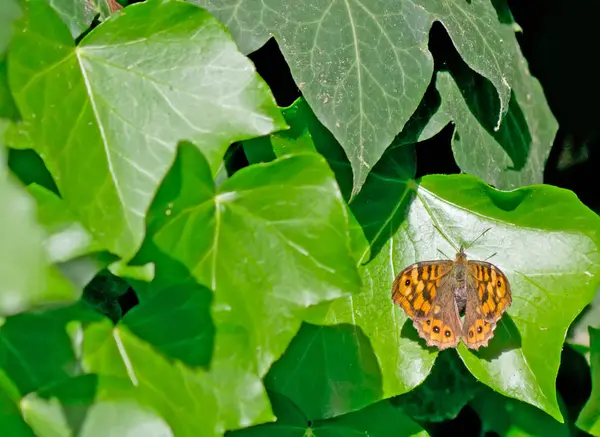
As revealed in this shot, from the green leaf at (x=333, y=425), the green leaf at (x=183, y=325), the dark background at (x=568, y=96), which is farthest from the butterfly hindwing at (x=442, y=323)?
the dark background at (x=568, y=96)

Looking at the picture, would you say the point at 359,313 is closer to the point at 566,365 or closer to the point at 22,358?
the point at 22,358

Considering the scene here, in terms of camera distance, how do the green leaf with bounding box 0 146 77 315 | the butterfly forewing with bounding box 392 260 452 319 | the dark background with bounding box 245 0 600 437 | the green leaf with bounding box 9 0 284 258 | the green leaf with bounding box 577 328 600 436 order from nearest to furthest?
the green leaf with bounding box 0 146 77 315, the green leaf with bounding box 9 0 284 258, the butterfly forewing with bounding box 392 260 452 319, the green leaf with bounding box 577 328 600 436, the dark background with bounding box 245 0 600 437

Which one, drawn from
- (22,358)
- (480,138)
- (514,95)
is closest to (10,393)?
(22,358)

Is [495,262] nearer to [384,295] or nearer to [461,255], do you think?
[461,255]

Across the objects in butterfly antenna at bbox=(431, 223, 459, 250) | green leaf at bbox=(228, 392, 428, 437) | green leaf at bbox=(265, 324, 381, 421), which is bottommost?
green leaf at bbox=(228, 392, 428, 437)

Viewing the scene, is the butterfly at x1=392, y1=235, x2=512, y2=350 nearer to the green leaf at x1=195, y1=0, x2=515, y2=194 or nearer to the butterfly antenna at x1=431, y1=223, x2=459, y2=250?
the butterfly antenna at x1=431, y1=223, x2=459, y2=250

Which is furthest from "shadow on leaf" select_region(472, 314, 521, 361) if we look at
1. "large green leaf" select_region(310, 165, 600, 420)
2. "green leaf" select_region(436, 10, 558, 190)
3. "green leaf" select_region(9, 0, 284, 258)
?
"green leaf" select_region(9, 0, 284, 258)

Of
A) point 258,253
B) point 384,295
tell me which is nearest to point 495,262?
point 384,295
